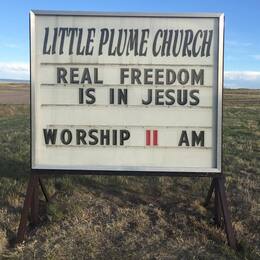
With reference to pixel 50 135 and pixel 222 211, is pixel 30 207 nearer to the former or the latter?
pixel 50 135

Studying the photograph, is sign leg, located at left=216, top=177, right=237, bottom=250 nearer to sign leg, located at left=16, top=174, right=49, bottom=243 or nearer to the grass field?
the grass field

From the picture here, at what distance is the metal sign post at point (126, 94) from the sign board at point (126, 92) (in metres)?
0.01

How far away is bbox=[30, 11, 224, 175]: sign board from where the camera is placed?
227 inches

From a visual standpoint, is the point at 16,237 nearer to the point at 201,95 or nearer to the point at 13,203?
the point at 13,203

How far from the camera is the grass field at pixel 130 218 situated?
5363 millimetres

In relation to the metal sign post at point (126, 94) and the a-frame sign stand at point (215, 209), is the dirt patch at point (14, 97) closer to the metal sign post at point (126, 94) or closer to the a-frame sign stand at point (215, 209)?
the a-frame sign stand at point (215, 209)

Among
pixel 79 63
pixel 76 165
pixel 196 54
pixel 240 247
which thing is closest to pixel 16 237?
pixel 76 165

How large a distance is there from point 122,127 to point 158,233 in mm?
1276

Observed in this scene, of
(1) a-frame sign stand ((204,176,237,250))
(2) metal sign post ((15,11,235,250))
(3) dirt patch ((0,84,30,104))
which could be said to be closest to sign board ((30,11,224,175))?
(2) metal sign post ((15,11,235,250))

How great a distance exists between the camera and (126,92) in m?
5.88

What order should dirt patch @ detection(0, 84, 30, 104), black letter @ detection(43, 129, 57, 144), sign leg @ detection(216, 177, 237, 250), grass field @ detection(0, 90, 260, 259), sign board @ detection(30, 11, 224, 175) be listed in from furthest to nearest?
dirt patch @ detection(0, 84, 30, 104) < black letter @ detection(43, 129, 57, 144) < sign board @ detection(30, 11, 224, 175) < sign leg @ detection(216, 177, 237, 250) < grass field @ detection(0, 90, 260, 259)

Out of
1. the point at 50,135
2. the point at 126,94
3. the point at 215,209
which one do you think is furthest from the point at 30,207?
the point at 215,209

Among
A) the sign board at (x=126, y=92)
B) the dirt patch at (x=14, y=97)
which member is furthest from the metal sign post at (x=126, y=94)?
the dirt patch at (x=14, y=97)

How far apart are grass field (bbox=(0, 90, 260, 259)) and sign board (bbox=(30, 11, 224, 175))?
70 cm
